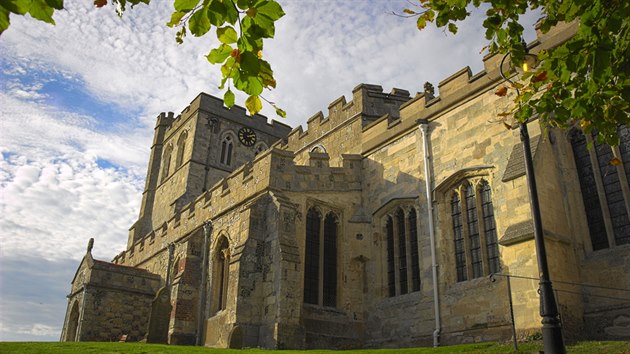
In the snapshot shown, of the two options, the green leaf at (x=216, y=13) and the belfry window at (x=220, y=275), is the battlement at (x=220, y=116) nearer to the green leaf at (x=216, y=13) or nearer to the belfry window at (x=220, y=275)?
the belfry window at (x=220, y=275)

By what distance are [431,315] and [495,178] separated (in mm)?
4204

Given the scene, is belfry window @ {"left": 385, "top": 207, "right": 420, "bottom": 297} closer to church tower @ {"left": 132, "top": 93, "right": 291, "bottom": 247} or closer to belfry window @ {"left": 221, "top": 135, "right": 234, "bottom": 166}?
church tower @ {"left": 132, "top": 93, "right": 291, "bottom": 247}

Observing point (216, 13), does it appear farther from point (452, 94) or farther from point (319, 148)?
point (319, 148)

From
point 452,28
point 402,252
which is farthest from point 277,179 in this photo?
point 452,28

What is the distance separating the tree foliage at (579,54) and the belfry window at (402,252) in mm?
10038

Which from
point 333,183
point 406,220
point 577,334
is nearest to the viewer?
point 577,334

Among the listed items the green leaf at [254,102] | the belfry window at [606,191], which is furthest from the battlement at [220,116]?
the green leaf at [254,102]

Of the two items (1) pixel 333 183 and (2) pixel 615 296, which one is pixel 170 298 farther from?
(2) pixel 615 296

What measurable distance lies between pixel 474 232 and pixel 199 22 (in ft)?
41.4

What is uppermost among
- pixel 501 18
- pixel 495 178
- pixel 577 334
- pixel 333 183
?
pixel 333 183

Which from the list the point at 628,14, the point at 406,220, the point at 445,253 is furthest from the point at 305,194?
the point at 628,14

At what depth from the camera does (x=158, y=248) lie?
83.6 ft

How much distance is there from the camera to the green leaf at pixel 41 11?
306 cm

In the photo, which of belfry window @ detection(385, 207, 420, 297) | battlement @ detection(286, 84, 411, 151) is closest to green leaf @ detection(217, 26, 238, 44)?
belfry window @ detection(385, 207, 420, 297)
